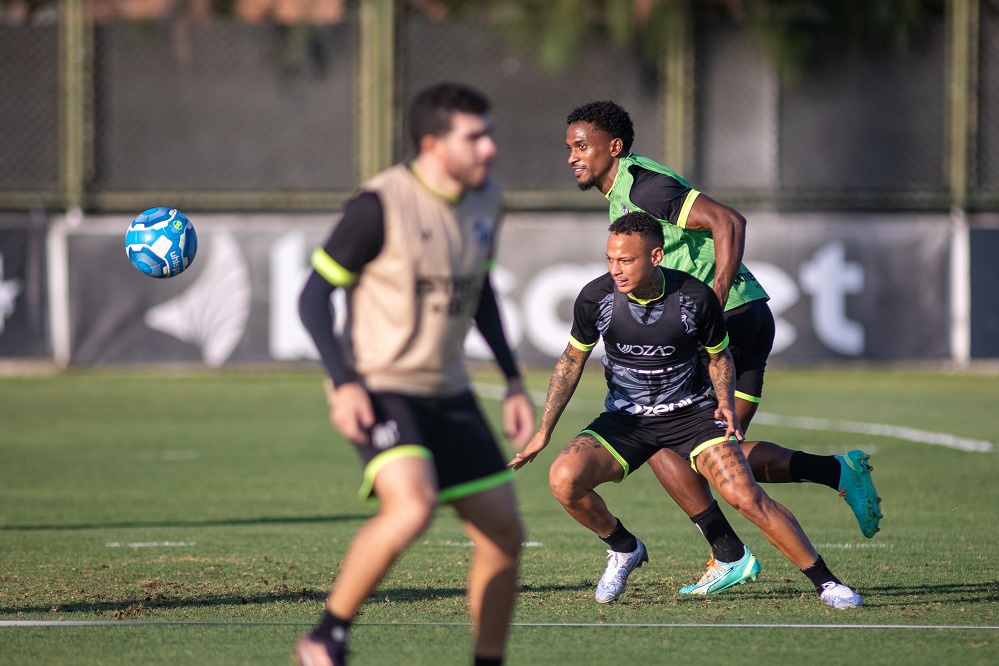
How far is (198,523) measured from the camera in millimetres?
9234

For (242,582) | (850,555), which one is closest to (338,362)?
(242,582)

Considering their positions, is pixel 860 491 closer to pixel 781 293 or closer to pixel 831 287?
pixel 781 293

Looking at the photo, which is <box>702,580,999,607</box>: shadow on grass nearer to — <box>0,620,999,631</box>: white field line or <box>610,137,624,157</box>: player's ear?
<box>0,620,999,631</box>: white field line

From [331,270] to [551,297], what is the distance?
A: 50.7 feet

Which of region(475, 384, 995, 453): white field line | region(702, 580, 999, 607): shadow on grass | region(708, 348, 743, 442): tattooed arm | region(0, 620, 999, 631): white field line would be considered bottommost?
region(475, 384, 995, 453): white field line

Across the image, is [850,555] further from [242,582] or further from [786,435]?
[786,435]

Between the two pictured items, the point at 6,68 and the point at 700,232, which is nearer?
the point at 700,232

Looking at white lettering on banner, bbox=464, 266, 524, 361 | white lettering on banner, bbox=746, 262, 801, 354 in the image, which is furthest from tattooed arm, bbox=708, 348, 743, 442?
white lettering on banner, bbox=746, 262, 801, 354

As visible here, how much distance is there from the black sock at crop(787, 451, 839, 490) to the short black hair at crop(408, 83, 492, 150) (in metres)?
3.02

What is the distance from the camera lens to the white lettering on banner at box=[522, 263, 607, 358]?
2003cm

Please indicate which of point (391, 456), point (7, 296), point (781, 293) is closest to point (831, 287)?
point (781, 293)

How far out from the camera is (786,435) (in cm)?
1354

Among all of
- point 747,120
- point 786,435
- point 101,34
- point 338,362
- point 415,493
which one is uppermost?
point 101,34

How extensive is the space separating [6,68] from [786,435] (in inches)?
568
